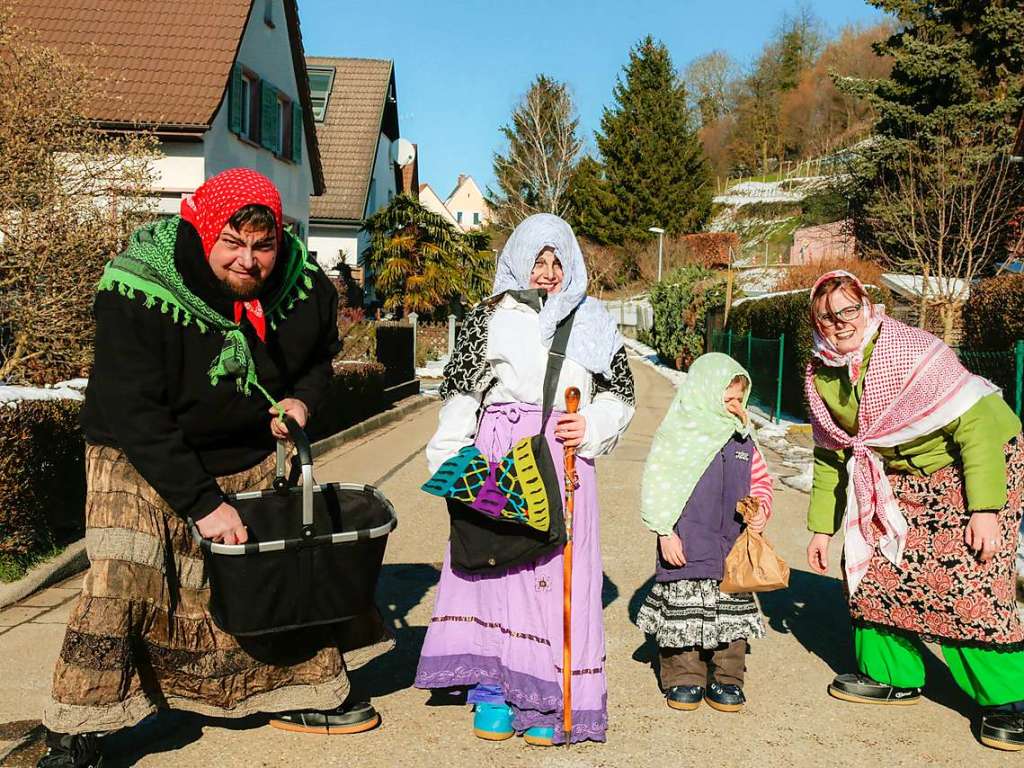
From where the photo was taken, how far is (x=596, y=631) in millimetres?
3900

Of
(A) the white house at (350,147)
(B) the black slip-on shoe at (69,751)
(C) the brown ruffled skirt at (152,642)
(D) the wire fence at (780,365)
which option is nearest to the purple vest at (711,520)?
(C) the brown ruffled skirt at (152,642)

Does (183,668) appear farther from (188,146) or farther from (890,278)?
(890,278)

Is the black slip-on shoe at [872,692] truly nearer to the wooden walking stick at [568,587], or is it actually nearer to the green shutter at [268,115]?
the wooden walking stick at [568,587]

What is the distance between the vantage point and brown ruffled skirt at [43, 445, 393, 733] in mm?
3189

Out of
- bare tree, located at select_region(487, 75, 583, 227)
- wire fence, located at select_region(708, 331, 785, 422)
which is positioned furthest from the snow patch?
bare tree, located at select_region(487, 75, 583, 227)

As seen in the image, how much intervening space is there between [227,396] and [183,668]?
0.97 m

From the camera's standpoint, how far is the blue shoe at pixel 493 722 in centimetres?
386

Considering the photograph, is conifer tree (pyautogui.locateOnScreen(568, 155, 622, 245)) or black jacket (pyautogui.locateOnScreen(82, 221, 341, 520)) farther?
conifer tree (pyautogui.locateOnScreen(568, 155, 622, 245))

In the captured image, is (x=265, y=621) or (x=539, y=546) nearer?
(x=265, y=621)

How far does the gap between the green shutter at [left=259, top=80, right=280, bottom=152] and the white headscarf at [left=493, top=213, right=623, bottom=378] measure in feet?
62.0

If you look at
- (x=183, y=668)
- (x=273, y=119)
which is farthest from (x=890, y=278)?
(x=183, y=668)

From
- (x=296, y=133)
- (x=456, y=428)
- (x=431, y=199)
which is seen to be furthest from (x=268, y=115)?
(x=431, y=199)

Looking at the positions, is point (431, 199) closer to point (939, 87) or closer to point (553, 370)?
point (939, 87)

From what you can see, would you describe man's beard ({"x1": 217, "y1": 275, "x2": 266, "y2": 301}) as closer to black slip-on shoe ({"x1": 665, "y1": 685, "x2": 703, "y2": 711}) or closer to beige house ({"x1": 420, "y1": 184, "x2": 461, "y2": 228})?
black slip-on shoe ({"x1": 665, "y1": 685, "x2": 703, "y2": 711})
